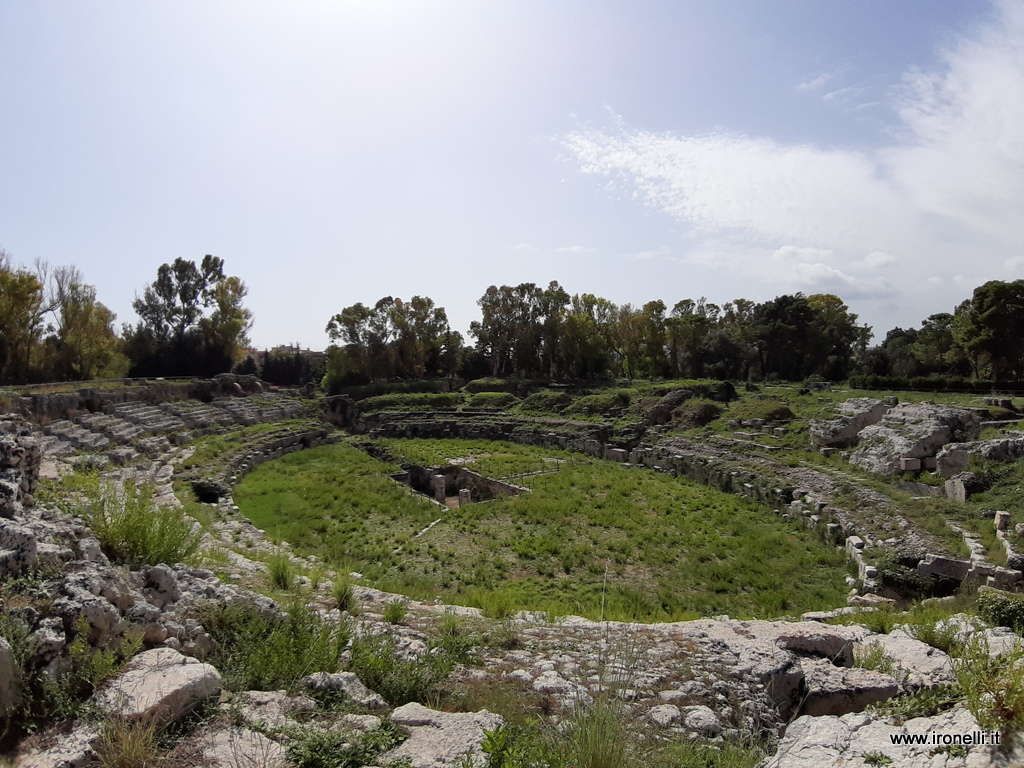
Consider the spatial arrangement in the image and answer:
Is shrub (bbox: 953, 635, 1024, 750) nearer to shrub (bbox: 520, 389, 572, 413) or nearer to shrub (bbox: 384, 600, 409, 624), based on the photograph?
shrub (bbox: 384, 600, 409, 624)

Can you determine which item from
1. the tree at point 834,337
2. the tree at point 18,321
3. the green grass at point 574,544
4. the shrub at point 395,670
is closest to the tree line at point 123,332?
the tree at point 18,321

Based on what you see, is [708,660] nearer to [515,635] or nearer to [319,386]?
[515,635]

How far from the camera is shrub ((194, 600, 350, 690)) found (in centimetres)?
427

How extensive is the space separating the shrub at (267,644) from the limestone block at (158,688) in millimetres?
305

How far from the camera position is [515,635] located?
20.8 feet

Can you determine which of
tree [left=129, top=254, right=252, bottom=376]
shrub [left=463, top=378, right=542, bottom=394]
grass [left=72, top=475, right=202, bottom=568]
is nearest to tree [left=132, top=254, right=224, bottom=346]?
tree [left=129, top=254, right=252, bottom=376]

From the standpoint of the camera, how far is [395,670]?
15.6 feet

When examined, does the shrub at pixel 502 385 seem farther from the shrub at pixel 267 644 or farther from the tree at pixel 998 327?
the shrub at pixel 267 644

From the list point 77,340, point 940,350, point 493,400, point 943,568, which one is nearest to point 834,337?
point 940,350

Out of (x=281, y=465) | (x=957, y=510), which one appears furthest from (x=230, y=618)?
(x=281, y=465)

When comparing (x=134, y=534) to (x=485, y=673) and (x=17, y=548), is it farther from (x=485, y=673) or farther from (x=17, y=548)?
(x=485, y=673)

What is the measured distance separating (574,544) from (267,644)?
10.4 metres

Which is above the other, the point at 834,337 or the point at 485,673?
the point at 834,337

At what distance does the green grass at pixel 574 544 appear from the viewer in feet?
34.2
